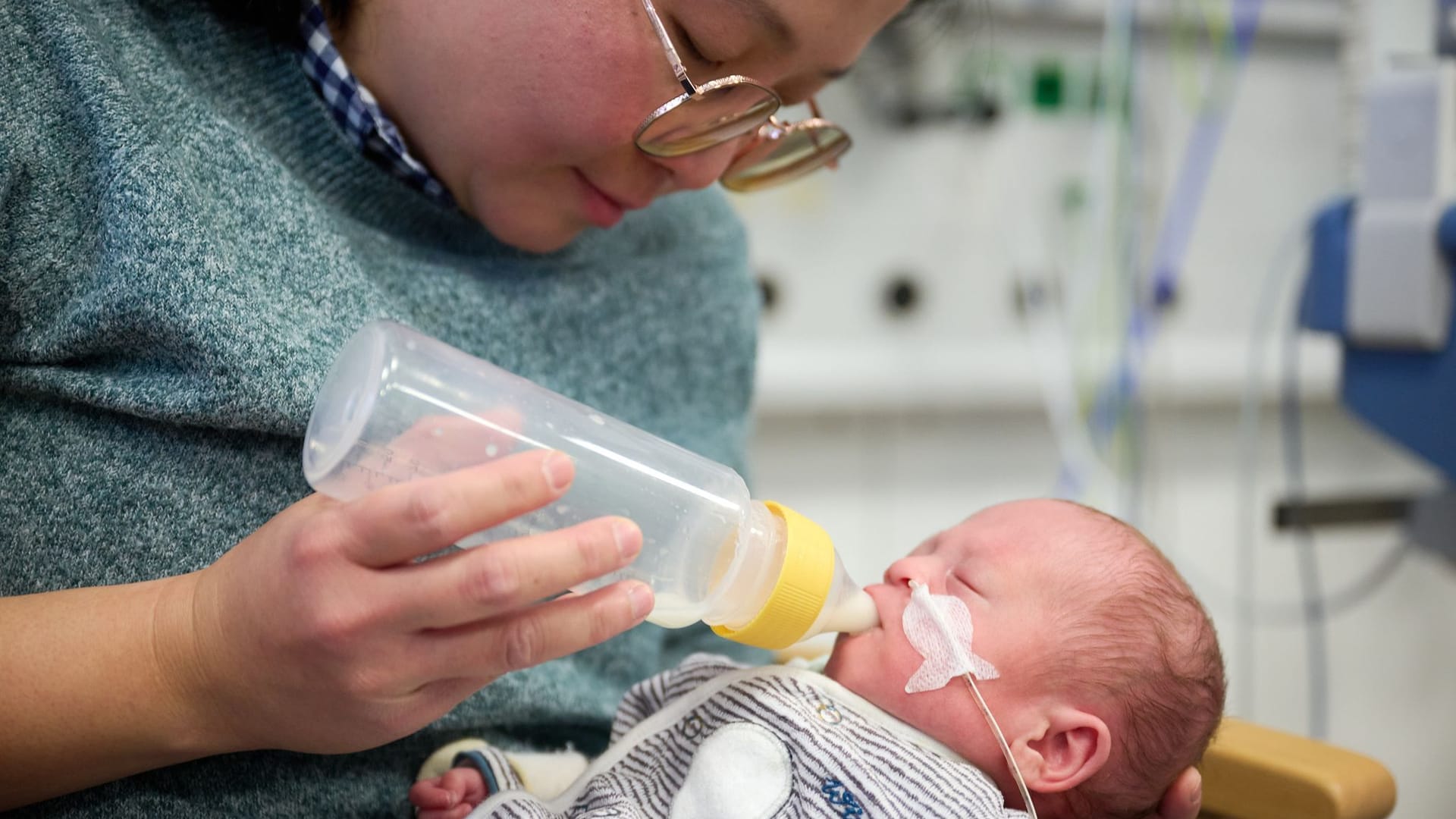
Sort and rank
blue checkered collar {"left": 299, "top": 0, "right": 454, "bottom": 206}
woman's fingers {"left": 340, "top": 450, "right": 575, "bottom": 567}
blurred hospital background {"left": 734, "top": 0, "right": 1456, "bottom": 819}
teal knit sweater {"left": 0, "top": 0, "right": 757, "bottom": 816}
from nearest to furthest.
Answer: woman's fingers {"left": 340, "top": 450, "right": 575, "bottom": 567}, teal knit sweater {"left": 0, "top": 0, "right": 757, "bottom": 816}, blue checkered collar {"left": 299, "top": 0, "right": 454, "bottom": 206}, blurred hospital background {"left": 734, "top": 0, "right": 1456, "bottom": 819}

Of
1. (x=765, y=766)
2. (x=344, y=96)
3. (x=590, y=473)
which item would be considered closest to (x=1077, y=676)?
(x=765, y=766)

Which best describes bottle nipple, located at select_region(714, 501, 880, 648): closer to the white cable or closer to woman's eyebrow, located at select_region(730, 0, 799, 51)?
the white cable

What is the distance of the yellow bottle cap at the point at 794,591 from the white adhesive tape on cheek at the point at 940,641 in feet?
0.41

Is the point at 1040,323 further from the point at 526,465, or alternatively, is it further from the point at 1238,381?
the point at 526,465

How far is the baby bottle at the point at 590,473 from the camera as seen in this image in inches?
25.5

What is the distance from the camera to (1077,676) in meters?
0.89

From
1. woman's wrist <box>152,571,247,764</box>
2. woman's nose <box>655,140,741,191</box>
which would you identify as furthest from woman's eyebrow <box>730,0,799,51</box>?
woman's wrist <box>152,571,247,764</box>

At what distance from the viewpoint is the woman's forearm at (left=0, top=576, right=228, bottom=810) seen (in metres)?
0.70

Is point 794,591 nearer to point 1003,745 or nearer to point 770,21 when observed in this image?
point 1003,745

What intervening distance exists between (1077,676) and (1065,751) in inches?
2.6

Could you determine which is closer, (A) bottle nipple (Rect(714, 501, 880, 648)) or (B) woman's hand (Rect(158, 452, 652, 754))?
(B) woman's hand (Rect(158, 452, 652, 754))

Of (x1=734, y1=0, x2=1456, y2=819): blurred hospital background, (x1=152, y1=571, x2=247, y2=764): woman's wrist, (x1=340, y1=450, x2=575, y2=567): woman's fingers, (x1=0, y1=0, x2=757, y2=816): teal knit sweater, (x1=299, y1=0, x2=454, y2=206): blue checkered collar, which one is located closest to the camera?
(x1=340, y1=450, x2=575, y2=567): woman's fingers

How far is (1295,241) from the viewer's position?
101 inches

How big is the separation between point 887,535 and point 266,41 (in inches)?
66.5
